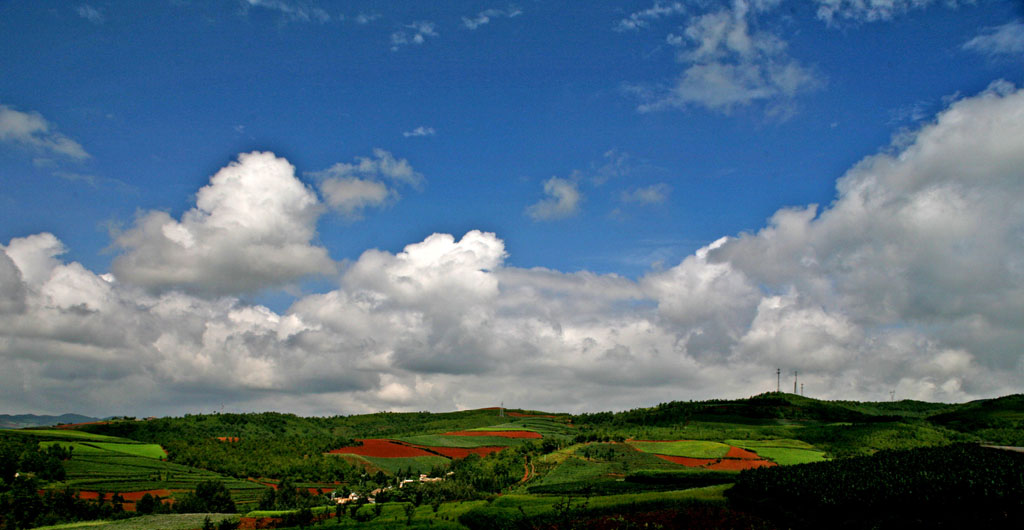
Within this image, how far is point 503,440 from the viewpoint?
127625 millimetres

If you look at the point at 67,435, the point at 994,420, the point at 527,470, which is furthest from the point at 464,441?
the point at 994,420

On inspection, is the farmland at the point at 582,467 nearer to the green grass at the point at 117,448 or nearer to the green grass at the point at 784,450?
the green grass at the point at 784,450

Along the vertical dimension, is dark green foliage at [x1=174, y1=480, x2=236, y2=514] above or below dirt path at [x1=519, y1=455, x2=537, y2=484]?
below

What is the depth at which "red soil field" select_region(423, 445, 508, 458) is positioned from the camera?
115 m

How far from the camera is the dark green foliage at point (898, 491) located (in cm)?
3856

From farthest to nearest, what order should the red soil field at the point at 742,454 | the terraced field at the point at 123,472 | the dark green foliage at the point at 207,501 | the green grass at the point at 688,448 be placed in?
the green grass at the point at 688,448 < the red soil field at the point at 742,454 < the terraced field at the point at 123,472 < the dark green foliage at the point at 207,501

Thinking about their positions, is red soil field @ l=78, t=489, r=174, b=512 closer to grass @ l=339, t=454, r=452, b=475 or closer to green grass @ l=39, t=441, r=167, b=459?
green grass @ l=39, t=441, r=167, b=459

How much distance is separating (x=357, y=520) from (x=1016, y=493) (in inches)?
1847

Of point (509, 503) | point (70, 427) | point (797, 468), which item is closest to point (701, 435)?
point (797, 468)

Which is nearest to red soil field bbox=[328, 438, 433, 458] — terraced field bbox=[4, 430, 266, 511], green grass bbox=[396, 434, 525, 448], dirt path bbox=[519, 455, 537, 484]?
green grass bbox=[396, 434, 525, 448]

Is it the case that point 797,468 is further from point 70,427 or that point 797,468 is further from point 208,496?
point 70,427

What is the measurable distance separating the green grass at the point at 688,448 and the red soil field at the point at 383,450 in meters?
38.3

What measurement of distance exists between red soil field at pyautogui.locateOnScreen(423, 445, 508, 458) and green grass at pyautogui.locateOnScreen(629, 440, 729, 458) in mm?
24850

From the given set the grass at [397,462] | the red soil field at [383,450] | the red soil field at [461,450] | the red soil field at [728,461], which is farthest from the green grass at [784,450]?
the red soil field at [383,450]
